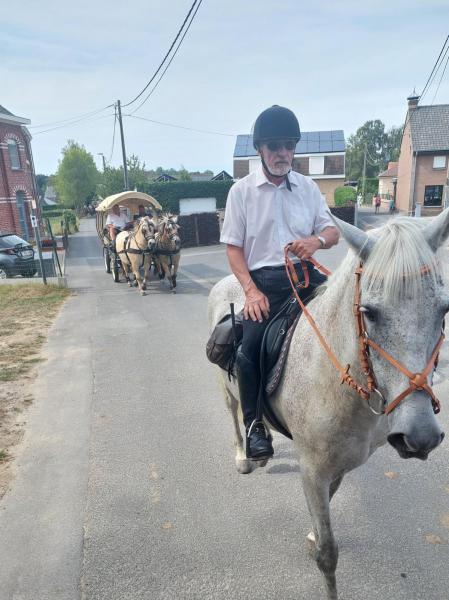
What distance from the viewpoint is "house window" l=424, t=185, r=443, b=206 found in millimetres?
34219

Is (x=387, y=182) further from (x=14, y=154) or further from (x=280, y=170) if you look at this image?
(x=280, y=170)

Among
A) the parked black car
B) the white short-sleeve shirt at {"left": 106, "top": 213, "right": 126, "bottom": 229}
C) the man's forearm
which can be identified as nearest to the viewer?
the man's forearm

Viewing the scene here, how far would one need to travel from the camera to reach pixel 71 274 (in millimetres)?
15344

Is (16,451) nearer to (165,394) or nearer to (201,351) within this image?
(165,394)

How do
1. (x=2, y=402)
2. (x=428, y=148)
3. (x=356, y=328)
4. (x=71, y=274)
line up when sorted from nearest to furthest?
(x=356, y=328) → (x=2, y=402) → (x=71, y=274) → (x=428, y=148)

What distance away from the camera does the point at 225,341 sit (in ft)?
9.50

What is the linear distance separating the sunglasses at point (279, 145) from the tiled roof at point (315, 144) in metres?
42.0

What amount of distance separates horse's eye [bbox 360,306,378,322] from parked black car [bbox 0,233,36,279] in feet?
47.2

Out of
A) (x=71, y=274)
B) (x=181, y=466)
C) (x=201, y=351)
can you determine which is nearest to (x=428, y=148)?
(x=71, y=274)

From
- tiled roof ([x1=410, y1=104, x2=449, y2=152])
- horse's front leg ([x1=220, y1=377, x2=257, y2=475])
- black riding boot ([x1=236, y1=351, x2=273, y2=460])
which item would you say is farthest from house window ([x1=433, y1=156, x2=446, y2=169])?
black riding boot ([x1=236, y1=351, x2=273, y2=460])

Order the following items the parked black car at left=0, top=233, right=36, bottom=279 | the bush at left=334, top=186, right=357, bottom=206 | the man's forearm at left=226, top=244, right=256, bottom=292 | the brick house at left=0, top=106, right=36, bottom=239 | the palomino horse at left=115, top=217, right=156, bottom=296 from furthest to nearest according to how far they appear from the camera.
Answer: the bush at left=334, top=186, right=357, bottom=206, the brick house at left=0, top=106, right=36, bottom=239, the parked black car at left=0, top=233, right=36, bottom=279, the palomino horse at left=115, top=217, right=156, bottom=296, the man's forearm at left=226, top=244, right=256, bottom=292

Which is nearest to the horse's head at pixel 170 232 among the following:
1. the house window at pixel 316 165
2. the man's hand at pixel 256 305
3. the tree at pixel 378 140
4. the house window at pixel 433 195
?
the man's hand at pixel 256 305

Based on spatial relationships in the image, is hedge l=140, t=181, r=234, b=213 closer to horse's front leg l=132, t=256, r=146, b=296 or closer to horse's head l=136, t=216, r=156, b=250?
horse's head l=136, t=216, r=156, b=250

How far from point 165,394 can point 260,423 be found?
2.76 metres
